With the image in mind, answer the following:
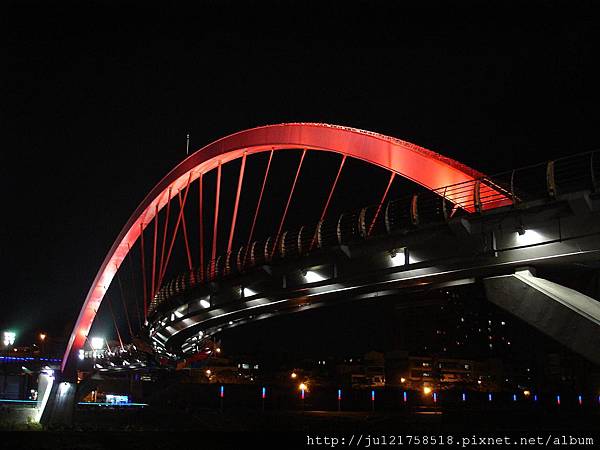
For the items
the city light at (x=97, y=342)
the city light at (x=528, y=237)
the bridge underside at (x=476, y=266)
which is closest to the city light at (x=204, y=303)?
the bridge underside at (x=476, y=266)

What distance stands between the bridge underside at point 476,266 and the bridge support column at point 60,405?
3766 cm

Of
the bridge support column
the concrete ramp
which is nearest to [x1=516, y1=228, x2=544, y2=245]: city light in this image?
the concrete ramp

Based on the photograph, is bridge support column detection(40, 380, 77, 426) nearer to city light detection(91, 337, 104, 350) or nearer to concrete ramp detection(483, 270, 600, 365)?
city light detection(91, 337, 104, 350)

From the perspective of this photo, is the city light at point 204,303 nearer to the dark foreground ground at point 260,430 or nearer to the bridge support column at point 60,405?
the dark foreground ground at point 260,430

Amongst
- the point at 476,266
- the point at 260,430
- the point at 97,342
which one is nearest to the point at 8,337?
the point at 97,342

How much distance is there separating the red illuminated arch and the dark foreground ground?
348 inches

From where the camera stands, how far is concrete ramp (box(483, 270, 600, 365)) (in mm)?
13531

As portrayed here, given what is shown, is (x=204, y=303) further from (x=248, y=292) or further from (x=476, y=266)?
(x=476, y=266)

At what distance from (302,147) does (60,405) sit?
39859mm

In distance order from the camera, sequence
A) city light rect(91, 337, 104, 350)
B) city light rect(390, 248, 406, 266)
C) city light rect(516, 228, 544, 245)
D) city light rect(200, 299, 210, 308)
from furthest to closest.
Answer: city light rect(91, 337, 104, 350) < city light rect(200, 299, 210, 308) < city light rect(390, 248, 406, 266) < city light rect(516, 228, 544, 245)

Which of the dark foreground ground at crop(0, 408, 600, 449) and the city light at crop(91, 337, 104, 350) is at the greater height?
the city light at crop(91, 337, 104, 350)

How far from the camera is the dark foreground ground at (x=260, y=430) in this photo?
23.8 metres

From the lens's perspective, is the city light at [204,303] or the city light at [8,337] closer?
the city light at [204,303]

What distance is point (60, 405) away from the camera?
5819cm
